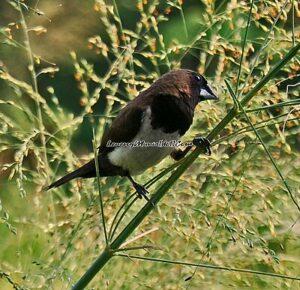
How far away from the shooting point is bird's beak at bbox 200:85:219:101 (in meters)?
2.13

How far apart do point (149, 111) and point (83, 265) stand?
49 cm

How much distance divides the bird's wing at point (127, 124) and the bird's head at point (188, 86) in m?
0.10

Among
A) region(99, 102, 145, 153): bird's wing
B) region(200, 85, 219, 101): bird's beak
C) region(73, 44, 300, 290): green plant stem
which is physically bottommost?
region(99, 102, 145, 153): bird's wing

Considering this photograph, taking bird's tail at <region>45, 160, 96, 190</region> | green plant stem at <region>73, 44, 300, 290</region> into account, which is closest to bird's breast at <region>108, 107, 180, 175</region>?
bird's tail at <region>45, 160, 96, 190</region>

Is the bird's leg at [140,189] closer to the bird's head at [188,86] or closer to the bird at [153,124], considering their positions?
the bird at [153,124]

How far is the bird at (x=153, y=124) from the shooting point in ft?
6.81

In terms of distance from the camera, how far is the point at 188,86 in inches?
85.2

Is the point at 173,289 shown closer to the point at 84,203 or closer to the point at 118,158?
the point at 84,203

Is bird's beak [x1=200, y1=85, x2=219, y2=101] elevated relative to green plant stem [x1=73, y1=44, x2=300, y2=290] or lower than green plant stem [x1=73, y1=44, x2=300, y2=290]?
lower

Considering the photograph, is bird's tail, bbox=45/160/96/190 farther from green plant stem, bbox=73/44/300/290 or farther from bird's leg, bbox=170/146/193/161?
green plant stem, bbox=73/44/300/290

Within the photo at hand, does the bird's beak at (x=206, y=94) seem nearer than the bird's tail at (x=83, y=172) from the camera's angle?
No

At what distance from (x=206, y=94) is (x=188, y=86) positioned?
5 cm

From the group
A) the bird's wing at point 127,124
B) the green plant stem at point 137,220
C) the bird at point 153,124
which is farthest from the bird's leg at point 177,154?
the green plant stem at point 137,220

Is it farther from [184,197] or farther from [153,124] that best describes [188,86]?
[184,197]
